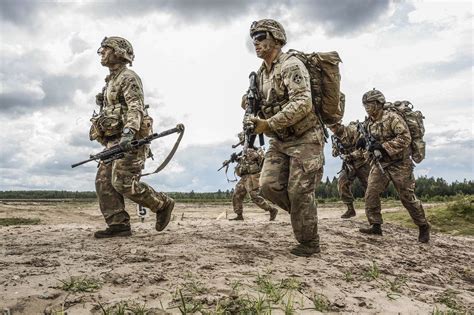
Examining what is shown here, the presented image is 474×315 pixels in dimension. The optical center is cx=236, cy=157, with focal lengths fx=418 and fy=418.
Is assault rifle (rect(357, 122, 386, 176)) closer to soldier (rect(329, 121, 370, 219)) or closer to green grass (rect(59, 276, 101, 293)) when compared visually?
soldier (rect(329, 121, 370, 219))

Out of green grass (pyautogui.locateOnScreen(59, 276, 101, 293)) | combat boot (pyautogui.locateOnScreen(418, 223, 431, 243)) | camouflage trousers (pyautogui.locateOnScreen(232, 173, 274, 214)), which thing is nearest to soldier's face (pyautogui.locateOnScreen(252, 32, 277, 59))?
green grass (pyautogui.locateOnScreen(59, 276, 101, 293))

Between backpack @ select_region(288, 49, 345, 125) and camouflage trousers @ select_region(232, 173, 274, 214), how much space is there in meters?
5.70

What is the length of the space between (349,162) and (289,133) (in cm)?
559

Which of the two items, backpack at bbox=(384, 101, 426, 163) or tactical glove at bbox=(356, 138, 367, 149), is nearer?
backpack at bbox=(384, 101, 426, 163)

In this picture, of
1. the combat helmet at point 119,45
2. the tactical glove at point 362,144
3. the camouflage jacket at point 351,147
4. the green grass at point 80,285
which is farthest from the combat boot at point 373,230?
the green grass at point 80,285

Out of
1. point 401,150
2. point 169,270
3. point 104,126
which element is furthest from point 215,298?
point 401,150

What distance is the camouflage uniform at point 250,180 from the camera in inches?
405

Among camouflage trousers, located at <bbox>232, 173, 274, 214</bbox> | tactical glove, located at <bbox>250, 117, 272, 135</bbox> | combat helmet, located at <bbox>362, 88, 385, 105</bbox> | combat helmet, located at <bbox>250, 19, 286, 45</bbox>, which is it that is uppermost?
combat helmet, located at <bbox>250, 19, 286, 45</bbox>

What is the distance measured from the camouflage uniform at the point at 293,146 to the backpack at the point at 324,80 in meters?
0.17

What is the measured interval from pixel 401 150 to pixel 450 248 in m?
1.80

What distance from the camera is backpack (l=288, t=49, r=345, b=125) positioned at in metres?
4.47

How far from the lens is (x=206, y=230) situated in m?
6.22

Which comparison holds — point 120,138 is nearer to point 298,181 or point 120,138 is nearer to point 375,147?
point 298,181

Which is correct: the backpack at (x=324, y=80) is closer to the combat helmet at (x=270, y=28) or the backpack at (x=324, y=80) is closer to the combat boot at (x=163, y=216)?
the combat helmet at (x=270, y=28)
